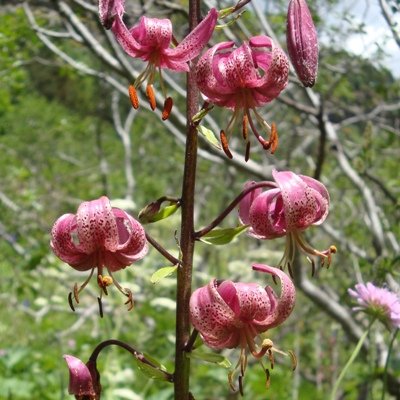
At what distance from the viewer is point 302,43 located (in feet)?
3.02

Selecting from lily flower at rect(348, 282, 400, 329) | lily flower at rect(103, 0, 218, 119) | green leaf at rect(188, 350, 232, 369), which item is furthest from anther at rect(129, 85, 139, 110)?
lily flower at rect(348, 282, 400, 329)

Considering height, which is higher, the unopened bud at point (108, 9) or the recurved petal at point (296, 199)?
the unopened bud at point (108, 9)

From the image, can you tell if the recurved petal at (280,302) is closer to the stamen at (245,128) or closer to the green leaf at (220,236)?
the green leaf at (220,236)

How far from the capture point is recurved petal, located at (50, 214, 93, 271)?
95 cm

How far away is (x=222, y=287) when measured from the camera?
3.06 feet

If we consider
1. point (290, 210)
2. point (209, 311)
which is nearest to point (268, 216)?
point (290, 210)

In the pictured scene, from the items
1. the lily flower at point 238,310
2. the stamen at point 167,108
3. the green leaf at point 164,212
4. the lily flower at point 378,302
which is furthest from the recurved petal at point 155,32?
the lily flower at point 378,302

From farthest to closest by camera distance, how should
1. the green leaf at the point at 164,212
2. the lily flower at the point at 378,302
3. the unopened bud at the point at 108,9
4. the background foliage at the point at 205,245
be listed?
the background foliage at the point at 205,245
the lily flower at the point at 378,302
the green leaf at the point at 164,212
the unopened bud at the point at 108,9

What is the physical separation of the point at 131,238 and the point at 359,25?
152 centimetres

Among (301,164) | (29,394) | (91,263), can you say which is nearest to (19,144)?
(301,164)

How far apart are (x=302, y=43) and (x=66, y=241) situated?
41cm

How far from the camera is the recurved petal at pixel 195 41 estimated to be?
895 mm

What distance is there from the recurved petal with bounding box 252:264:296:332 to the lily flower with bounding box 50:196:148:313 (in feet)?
0.56

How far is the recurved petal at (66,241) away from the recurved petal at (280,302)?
0.24 metres
